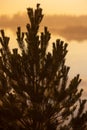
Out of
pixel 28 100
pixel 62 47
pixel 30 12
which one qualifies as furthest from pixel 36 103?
pixel 30 12

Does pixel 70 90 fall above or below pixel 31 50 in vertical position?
below

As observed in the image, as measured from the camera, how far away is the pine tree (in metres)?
18.6

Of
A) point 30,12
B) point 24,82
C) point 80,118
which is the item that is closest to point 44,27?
point 30,12

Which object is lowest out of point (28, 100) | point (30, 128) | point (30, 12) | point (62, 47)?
point (30, 128)

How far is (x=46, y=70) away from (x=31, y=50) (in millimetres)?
1214

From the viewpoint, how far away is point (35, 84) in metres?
18.7

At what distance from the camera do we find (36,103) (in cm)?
1862

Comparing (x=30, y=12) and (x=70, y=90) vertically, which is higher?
(x=30, y=12)

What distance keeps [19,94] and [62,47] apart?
121 inches

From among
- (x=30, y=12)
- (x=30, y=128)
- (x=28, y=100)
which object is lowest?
(x=30, y=128)

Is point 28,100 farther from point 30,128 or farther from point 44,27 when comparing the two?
point 44,27

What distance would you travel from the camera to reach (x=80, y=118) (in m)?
19.5

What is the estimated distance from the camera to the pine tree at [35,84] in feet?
61.2

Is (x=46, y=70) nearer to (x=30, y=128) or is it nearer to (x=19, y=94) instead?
(x=19, y=94)
